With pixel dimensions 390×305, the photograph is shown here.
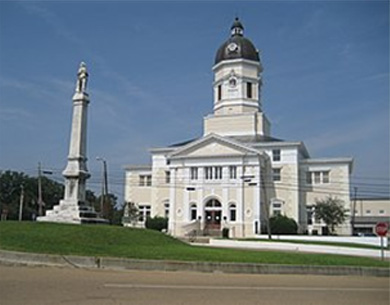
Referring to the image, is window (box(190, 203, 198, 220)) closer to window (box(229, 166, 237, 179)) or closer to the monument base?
window (box(229, 166, 237, 179))

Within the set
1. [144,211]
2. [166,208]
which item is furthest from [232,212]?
[144,211]

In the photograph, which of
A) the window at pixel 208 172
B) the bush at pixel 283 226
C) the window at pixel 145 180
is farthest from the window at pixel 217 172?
the window at pixel 145 180

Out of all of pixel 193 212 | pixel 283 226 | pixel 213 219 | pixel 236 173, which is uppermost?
pixel 236 173

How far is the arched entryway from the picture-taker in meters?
57.1

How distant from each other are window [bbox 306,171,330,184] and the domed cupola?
16.8 m

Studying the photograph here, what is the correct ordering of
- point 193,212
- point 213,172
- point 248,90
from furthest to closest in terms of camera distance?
point 248,90
point 193,212
point 213,172

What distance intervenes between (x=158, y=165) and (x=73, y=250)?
47820 millimetres

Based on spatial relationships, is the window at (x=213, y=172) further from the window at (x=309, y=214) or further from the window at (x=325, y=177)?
the window at (x=325, y=177)

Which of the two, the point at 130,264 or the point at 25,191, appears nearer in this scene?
the point at 130,264

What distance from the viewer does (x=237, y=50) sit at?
2584 inches

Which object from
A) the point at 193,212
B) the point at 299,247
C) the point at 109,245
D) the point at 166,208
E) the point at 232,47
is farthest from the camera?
the point at 232,47

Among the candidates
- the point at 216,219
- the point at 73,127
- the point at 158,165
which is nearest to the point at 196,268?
the point at 73,127

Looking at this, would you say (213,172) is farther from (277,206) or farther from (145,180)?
(145,180)

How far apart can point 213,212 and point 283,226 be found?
8587 millimetres
